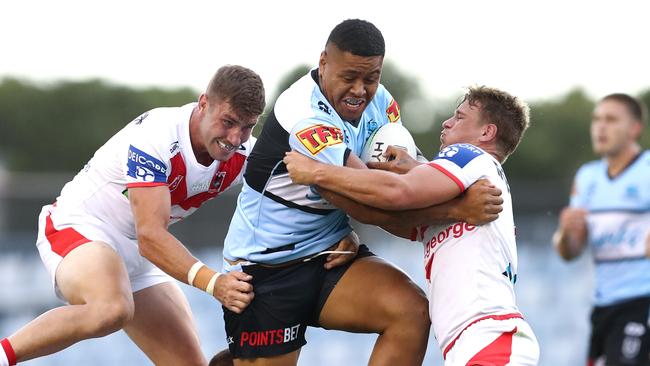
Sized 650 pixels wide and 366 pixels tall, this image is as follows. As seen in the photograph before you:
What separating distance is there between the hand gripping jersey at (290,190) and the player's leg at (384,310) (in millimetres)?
284

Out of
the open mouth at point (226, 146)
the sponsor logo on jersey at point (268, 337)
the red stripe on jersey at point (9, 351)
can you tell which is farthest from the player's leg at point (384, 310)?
the red stripe on jersey at point (9, 351)

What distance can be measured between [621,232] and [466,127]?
450 cm

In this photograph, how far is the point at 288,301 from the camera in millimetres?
5816

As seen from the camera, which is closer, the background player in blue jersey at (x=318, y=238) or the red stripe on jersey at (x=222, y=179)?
the background player in blue jersey at (x=318, y=238)

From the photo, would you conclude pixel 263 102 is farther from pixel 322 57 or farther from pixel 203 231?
pixel 203 231

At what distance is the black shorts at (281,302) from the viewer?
5812mm

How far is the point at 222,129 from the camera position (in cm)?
600

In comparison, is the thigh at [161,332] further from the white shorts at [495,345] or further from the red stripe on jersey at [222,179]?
the white shorts at [495,345]

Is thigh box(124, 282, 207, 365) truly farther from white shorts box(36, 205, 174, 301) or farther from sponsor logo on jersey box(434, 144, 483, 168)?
sponsor logo on jersey box(434, 144, 483, 168)

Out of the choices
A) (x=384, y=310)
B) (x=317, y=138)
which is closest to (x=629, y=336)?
(x=384, y=310)

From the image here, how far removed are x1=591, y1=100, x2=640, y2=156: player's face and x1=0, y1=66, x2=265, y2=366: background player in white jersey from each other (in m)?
4.45

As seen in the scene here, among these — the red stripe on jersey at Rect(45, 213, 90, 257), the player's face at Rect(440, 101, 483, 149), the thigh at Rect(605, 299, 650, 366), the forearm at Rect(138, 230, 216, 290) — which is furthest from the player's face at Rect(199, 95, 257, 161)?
the thigh at Rect(605, 299, 650, 366)

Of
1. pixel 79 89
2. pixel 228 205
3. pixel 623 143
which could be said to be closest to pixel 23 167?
pixel 79 89

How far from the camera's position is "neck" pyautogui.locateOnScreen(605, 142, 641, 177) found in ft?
32.7
